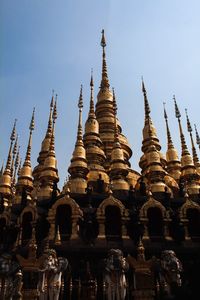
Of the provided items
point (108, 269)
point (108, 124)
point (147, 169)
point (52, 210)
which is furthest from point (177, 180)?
point (108, 269)

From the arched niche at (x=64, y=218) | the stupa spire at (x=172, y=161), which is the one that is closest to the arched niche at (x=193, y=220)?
the arched niche at (x=64, y=218)

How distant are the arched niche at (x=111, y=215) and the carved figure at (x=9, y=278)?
5.22 meters

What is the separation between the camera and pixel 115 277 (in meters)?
16.9

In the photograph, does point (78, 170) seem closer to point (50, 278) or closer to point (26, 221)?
point (26, 221)

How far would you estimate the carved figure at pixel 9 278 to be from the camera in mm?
15727

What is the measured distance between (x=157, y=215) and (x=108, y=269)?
19.2 ft

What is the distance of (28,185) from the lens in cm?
2900

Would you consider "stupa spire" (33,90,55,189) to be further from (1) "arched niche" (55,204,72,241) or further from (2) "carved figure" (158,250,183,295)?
(2) "carved figure" (158,250,183,295)

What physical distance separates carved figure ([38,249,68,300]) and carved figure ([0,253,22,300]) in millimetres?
Answer: 986

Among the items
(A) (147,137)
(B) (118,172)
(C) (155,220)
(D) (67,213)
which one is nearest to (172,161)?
(A) (147,137)

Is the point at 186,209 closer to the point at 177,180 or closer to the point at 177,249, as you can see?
the point at 177,249

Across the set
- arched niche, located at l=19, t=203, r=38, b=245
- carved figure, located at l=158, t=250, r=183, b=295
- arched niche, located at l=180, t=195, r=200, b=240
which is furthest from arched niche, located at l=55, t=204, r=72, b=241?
arched niche, located at l=180, t=195, r=200, b=240

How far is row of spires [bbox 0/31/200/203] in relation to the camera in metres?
25.9

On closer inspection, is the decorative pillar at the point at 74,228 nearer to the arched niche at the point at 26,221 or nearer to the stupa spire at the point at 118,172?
the arched niche at the point at 26,221
